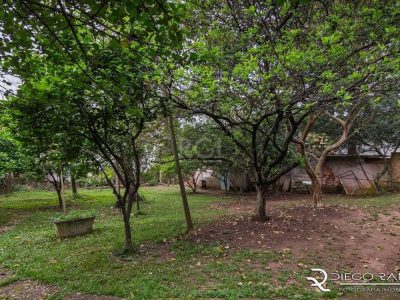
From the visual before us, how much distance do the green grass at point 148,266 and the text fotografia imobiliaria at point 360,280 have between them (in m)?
0.24

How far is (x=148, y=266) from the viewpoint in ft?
16.0

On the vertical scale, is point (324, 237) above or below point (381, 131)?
below

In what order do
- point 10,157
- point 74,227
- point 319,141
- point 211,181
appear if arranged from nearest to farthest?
1. point 74,227
2. point 10,157
3. point 319,141
4. point 211,181

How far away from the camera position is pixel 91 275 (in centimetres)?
457

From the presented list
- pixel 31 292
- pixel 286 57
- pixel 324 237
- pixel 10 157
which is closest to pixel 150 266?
pixel 31 292

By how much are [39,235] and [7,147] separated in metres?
4.62

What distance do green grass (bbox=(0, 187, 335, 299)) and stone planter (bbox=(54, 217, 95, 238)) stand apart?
0.23 meters

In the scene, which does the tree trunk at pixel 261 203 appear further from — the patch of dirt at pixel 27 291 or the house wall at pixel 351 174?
the house wall at pixel 351 174

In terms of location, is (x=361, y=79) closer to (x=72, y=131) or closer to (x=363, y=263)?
(x=363, y=263)

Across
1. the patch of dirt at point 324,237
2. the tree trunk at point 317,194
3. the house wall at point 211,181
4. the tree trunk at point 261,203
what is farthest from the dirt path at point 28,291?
the house wall at point 211,181

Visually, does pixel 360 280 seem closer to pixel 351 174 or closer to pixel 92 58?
pixel 92 58

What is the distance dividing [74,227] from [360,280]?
6.28m

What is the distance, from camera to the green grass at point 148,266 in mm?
3932

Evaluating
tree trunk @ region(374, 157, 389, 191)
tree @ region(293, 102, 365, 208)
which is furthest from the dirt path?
tree trunk @ region(374, 157, 389, 191)
